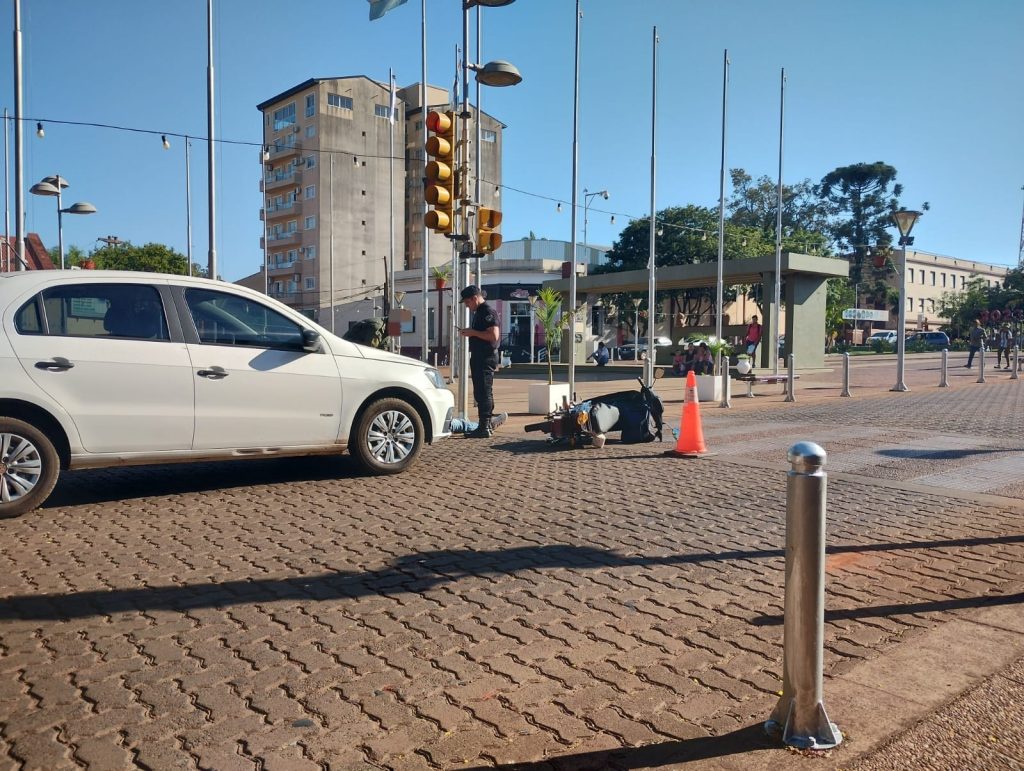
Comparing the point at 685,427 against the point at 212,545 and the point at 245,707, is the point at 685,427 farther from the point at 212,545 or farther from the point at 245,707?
the point at 245,707

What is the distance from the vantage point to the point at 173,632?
3.75 m

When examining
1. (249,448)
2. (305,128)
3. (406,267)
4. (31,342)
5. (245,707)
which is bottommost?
(245,707)

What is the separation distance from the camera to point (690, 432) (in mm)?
9133

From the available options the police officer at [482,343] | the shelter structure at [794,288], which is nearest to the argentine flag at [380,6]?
the police officer at [482,343]

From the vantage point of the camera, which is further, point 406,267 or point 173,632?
point 406,267

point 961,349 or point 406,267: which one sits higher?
point 406,267

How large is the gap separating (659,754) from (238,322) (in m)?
5.37

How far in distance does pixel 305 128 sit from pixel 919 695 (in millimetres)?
63895

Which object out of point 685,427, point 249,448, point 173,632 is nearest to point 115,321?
point 249,448

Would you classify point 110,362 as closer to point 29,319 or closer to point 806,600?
point 29,319

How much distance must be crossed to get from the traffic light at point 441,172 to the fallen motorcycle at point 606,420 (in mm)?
3020

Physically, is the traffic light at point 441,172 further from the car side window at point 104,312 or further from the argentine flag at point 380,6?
the argentine flag at point 380,6

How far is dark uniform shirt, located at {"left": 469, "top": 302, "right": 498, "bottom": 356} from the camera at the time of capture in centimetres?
1019

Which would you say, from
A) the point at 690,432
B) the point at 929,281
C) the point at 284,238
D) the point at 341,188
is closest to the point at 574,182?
the point at 690,432
